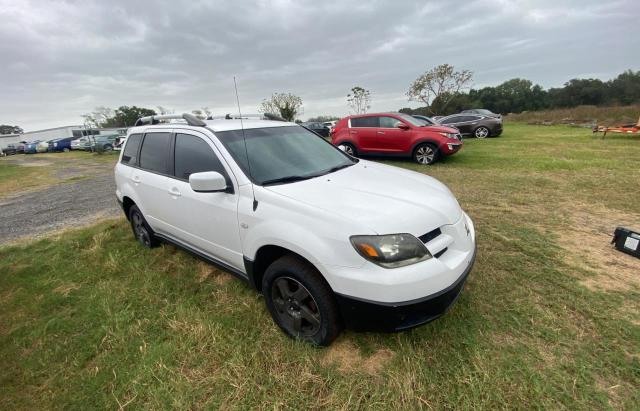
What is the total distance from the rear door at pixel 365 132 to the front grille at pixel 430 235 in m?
7.83

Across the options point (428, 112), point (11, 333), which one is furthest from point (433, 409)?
point (428, 112)

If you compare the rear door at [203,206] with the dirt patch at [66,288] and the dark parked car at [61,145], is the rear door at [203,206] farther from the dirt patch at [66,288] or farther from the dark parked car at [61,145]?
the dark parked car at [61,145]

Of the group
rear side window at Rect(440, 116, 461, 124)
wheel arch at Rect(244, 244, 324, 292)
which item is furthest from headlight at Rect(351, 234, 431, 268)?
rear side window at Rect(440, 116, 461, 124)

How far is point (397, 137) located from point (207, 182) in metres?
7.92

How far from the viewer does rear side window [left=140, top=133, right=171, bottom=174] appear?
3.28 m

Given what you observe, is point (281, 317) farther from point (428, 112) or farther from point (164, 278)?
point (428, 112)

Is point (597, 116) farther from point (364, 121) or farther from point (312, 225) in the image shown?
point (312, 225)

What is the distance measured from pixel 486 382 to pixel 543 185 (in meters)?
5.64

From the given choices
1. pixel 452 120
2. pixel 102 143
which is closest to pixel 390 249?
pixel 452 120

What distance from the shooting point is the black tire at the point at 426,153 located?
891 cm

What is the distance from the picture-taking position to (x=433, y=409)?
1781 mm

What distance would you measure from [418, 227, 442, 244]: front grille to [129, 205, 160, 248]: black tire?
333 centimetres

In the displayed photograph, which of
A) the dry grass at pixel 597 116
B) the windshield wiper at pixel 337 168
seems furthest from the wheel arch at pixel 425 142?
the dry grass at pixel 597 116

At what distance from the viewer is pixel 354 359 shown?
7.09ft
